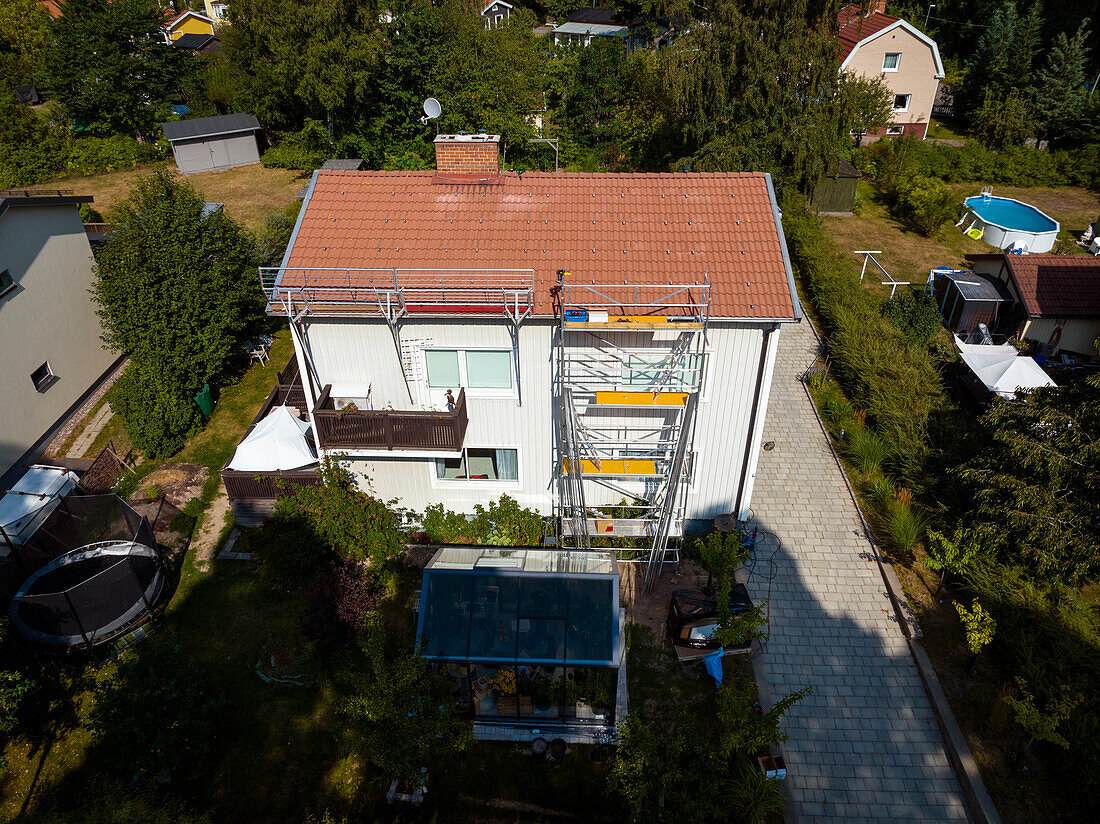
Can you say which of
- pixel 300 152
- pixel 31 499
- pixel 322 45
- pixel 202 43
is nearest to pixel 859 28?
pixel 322 45

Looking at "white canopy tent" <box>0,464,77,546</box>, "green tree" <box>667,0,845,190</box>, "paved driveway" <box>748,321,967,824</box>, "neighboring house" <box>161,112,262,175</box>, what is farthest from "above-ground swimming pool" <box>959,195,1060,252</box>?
"neighboring house" <box>161,112,262,175</box>

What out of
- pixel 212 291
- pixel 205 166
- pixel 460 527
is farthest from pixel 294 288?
pixel 205 166

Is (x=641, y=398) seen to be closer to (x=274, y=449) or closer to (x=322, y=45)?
(x=274, y=449)

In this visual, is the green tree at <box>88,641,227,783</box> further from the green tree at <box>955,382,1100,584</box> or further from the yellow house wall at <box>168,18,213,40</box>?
the yellow house wall at <box>168,18,213,40</box>

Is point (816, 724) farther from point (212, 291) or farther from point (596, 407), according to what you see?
point (212, 291)

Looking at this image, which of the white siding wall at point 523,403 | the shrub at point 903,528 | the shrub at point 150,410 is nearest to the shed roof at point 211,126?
the shrub at point 150,410

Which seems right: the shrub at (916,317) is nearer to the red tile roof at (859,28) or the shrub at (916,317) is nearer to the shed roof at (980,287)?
the shed roof at (980,287)
